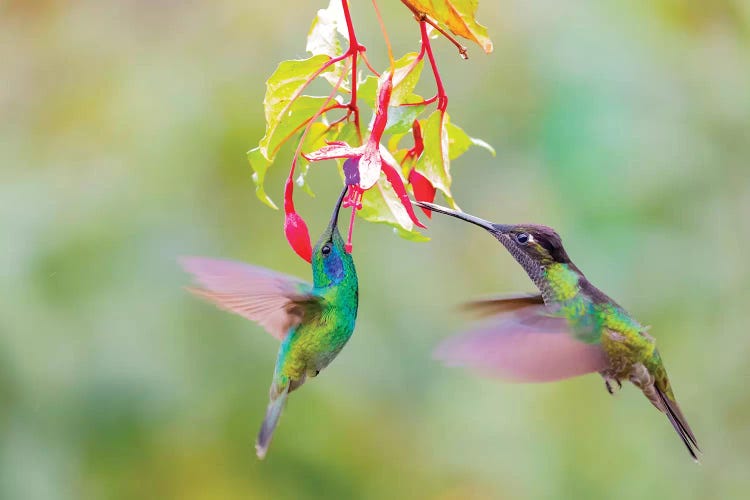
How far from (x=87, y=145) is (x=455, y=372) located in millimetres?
1239

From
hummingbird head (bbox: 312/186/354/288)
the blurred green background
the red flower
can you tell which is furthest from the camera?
the blurred green background

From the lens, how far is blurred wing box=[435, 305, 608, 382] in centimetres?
135

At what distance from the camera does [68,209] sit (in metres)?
2.48

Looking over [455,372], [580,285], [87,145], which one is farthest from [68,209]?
[580,285]

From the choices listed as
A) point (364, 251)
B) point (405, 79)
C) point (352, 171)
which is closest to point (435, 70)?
point (405, 79)

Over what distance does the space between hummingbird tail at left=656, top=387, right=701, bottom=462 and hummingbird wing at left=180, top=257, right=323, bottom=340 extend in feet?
1.98

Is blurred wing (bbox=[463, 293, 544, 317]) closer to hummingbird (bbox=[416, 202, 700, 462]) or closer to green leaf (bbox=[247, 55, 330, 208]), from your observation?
hummingbird (bbox=[416, 202, 700, 462])

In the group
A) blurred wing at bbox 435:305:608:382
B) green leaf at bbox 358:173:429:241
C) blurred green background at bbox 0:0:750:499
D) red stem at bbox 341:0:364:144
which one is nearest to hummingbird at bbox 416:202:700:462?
blurred wing at bbox 435:305:608:382

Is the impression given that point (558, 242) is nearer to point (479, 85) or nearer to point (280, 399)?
point (280, 399)

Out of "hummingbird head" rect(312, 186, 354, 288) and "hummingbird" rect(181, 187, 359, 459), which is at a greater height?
"hummingbird head" rect(312, 186, 354, 288)

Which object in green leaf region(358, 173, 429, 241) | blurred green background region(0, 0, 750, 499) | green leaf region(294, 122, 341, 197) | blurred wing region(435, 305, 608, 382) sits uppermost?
green leaf region(294, 122, 341, 197)

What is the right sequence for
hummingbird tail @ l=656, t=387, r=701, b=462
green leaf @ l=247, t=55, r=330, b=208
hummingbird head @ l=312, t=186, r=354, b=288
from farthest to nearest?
1. hummingbird tail @ l=656, t=387, r=701, b=462
2. hummingbird head @ l=312, t=186, r=354, b=288
3. green leaf @ l=247, t=55, r=330, b=208

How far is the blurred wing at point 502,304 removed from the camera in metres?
1.40

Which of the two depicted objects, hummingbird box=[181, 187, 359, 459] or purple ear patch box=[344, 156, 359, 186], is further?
hummingbird box=[181, 187, 359, 459]
